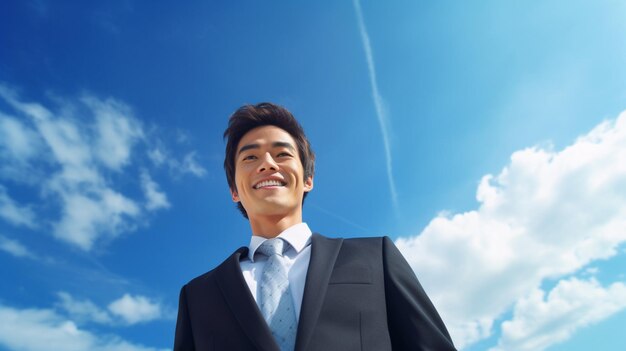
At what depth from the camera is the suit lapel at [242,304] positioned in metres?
3.29

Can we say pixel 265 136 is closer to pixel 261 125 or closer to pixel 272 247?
pixel 261 125

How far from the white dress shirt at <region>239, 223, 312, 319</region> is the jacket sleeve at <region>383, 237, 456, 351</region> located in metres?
0.68

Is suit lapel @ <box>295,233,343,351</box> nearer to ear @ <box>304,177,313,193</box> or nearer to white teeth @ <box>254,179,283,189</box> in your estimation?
white teeth @ <box>254,179,283,189</box>

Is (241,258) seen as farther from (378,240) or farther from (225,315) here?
(378,240)

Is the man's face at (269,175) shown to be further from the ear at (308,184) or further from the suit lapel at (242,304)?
the suit lapel at (242,304)

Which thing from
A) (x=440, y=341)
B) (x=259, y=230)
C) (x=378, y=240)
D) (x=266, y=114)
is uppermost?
Answer: (x=266, y=114)

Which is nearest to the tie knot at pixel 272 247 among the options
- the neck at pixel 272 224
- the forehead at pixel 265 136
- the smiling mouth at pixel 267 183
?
the neck at pixel 272 224

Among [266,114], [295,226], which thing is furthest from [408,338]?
[266,114]

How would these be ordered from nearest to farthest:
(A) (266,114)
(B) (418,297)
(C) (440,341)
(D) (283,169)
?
(C) (440,341), (B) (418,297), (D) (283,169), (A) (266,114)

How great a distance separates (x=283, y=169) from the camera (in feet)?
14.5

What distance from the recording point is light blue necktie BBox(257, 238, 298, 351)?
3.38 m

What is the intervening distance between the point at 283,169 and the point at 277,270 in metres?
1.02

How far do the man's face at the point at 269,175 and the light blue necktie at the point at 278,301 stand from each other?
Result: 1.40ft

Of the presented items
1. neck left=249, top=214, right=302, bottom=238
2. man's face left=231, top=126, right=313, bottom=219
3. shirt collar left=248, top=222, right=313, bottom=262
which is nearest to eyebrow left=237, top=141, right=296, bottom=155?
man's face left=231, top=126, right=313, bottom=219
